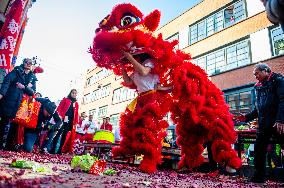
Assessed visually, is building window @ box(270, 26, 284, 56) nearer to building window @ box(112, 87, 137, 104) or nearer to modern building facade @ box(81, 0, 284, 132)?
modern building facade @ box(81, 0, 284, 132)

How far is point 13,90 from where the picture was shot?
15.7ft

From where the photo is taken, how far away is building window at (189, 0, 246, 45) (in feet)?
52.2

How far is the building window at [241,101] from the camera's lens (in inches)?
533

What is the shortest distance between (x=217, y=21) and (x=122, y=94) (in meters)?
14.6

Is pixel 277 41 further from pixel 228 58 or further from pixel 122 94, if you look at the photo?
pixel 122 94

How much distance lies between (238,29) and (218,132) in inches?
547

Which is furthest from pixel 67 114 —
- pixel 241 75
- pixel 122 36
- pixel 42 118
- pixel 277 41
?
pixel 277 41

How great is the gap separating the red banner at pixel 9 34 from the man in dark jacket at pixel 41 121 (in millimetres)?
1258

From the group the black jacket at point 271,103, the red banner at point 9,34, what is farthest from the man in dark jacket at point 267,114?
the red banner at point 9,34

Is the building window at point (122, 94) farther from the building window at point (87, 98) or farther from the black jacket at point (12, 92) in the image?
the black jacket at point (12, 92)

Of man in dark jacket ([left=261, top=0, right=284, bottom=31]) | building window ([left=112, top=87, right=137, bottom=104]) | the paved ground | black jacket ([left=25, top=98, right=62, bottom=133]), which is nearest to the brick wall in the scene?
black jacket ([left=25, top=98, right=62, bottom=133])

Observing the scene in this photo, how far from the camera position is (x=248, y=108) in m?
13.5

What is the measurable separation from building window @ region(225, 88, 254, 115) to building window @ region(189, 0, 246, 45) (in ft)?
15.7

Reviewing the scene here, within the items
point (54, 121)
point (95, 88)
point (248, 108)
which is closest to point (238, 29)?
point (248, 108)
